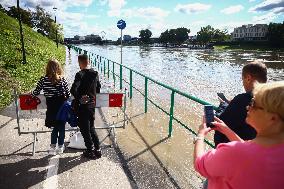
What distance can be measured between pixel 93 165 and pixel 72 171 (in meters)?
0.39

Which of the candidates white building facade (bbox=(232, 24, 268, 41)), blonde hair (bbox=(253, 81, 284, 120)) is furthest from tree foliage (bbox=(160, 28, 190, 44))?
blonde hair (bbox=(253, 81, 284, 120))

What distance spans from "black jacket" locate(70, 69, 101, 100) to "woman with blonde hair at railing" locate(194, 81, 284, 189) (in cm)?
361

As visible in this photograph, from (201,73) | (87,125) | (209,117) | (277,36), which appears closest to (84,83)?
(87,125)

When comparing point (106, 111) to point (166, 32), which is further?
point (166, 32)

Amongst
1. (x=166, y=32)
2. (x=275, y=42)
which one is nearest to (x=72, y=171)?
(x=275, y=42)

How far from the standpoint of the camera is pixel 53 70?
5043 millimetres

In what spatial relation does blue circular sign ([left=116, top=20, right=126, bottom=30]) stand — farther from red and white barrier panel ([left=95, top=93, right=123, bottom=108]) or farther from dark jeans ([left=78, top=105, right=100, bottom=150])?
dark jeans ([left=78, top=105, right=100, bottom=150])

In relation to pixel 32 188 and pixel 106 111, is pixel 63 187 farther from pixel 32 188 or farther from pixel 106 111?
pixel 106 111

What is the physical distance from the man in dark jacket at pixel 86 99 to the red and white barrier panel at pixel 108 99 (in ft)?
1.82

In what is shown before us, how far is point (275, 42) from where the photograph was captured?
10381 centimetres

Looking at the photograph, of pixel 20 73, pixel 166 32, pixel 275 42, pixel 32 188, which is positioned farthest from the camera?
pixel 166 32

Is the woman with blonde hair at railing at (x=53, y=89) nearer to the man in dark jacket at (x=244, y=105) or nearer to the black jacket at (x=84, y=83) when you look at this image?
the black jacket at (x=84, y=83)

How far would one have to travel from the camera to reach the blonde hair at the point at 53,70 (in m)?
5.04

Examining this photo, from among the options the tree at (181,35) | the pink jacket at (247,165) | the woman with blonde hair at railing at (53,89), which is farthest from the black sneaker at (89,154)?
the tree at (181,35)
